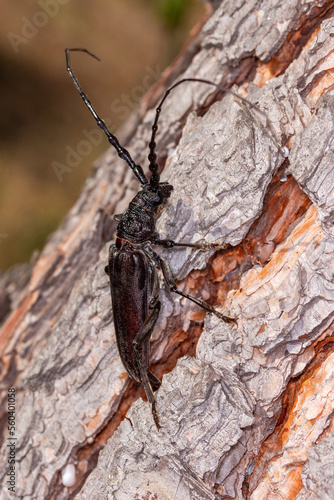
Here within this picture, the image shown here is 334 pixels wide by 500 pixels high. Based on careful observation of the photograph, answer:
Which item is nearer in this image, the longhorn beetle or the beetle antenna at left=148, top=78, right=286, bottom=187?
the beetle antenna at left=148, top=78, right=286, bottom=187

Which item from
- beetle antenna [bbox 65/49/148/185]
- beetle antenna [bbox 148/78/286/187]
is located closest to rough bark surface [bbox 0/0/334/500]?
beetle antenna [bbox 148/78/286/187]

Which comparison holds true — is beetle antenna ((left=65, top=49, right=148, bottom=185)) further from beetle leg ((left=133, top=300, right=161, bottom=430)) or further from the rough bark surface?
beetle leg ((left=133, top=300, right=161, bottom=430))

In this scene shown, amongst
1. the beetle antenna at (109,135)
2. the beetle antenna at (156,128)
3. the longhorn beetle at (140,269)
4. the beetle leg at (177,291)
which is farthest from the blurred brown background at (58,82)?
the beetle leg at (177,291)

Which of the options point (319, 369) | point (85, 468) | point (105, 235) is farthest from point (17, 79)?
point (319, 369)

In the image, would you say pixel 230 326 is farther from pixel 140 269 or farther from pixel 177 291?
pixel 140 269

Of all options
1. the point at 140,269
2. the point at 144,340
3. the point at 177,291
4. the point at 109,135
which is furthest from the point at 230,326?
the point at 109,135

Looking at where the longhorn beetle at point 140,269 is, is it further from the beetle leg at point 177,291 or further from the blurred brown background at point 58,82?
the blurred brown background at point 58,82

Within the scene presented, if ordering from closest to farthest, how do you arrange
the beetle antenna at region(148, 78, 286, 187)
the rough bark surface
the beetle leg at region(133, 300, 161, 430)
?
1. the rough bark surface
2. the beetle antenna at region(148, 78, 286, 187)
3. the beetle leg at region(133, 300, 161, 430)
